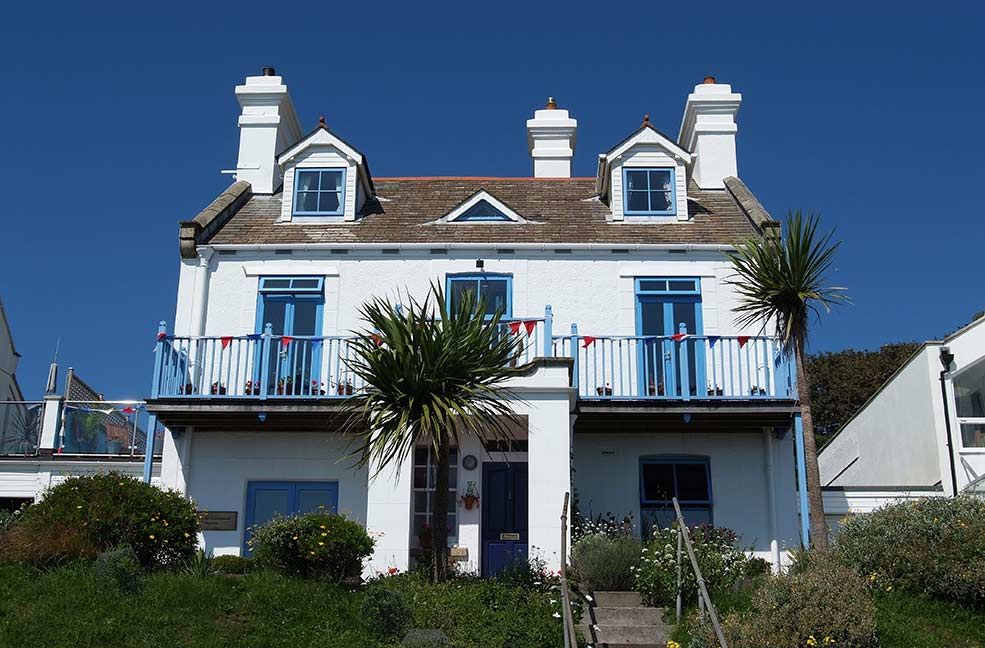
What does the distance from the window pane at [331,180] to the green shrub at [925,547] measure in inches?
439

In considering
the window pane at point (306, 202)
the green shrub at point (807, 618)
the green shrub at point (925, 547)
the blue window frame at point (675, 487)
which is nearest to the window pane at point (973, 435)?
the blue window frame at point (675, 487)

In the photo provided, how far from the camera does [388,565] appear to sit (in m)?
15.2

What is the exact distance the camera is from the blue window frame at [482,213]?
20094 millimetres

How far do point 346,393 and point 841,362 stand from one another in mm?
26530

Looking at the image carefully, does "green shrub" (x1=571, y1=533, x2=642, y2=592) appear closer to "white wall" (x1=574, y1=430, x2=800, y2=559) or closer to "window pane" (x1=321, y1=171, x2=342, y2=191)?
"white wall" (x1=574, y1=430, x2=800, y2=559)

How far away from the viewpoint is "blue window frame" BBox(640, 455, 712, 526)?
691 inches

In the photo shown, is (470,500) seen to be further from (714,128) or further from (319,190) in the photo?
(714,128)

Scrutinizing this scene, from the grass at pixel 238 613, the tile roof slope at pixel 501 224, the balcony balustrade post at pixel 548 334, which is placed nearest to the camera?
the grass at pixel 238 613

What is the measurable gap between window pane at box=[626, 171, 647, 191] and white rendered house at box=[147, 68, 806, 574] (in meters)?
0.04

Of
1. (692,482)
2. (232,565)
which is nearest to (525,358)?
(692,482)

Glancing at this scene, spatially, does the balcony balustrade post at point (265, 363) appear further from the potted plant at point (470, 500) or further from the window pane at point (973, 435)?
the window pane at point (973, 435)

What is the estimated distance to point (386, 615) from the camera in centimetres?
1170

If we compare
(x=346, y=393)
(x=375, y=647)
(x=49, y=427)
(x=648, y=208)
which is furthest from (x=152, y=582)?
(x=648, y=208)

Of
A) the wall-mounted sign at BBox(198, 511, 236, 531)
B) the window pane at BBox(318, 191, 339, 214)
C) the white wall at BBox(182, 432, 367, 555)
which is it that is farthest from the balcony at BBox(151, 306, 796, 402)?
the window pane at BBox(318, 191, 339, 214)
